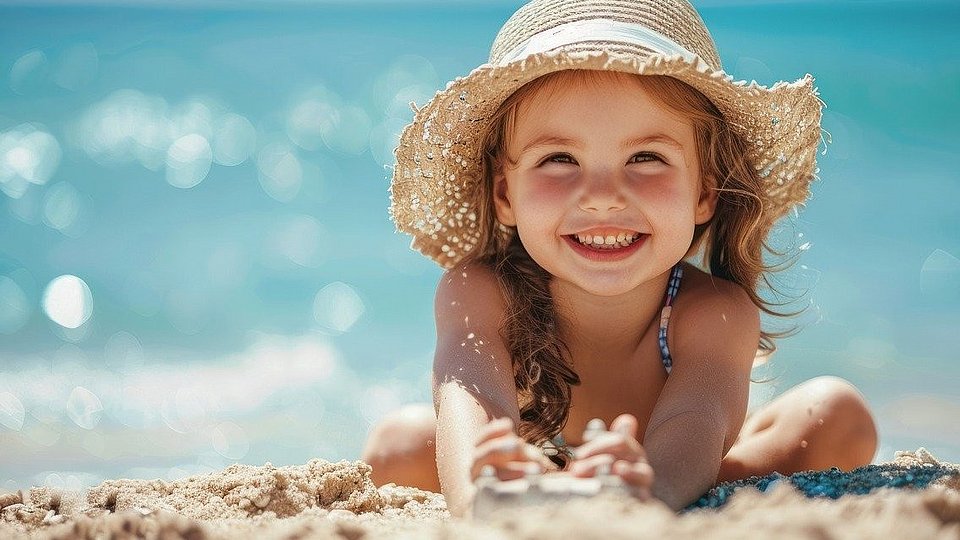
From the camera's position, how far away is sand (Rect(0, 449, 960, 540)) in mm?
1023

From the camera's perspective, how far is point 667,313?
8.68 ft

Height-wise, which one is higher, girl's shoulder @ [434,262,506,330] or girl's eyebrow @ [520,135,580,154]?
girl's eyebrow @ [520,135,580,154]

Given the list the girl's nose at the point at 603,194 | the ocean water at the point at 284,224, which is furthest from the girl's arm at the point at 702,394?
the ocean water at the point at 284,224

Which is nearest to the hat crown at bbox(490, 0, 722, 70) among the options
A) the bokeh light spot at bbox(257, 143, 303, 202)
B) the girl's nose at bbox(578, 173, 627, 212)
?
the girl's nose at bbox(578, 173, 627, 212)

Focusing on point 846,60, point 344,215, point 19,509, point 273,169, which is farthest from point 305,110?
point 19,509

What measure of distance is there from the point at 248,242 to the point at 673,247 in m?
4.38

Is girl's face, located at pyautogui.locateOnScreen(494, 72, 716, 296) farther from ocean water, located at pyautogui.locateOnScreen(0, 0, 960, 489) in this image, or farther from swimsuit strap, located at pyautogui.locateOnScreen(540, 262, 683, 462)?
ocean water, located at pyautogui.locateOnScreen(0, 0, 960, 489)

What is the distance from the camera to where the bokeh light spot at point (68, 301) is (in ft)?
18.5

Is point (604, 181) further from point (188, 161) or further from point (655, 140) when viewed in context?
point (188, 161)

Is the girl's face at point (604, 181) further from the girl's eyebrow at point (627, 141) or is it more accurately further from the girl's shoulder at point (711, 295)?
the girl's shoulder at point (711, 295)

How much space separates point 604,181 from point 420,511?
844 mm

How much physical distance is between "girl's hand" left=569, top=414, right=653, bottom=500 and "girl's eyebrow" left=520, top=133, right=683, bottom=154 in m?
1.06

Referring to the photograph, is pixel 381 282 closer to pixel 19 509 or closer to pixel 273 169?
pixel 273 169

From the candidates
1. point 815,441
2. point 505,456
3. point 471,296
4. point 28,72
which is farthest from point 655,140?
point 28,72
